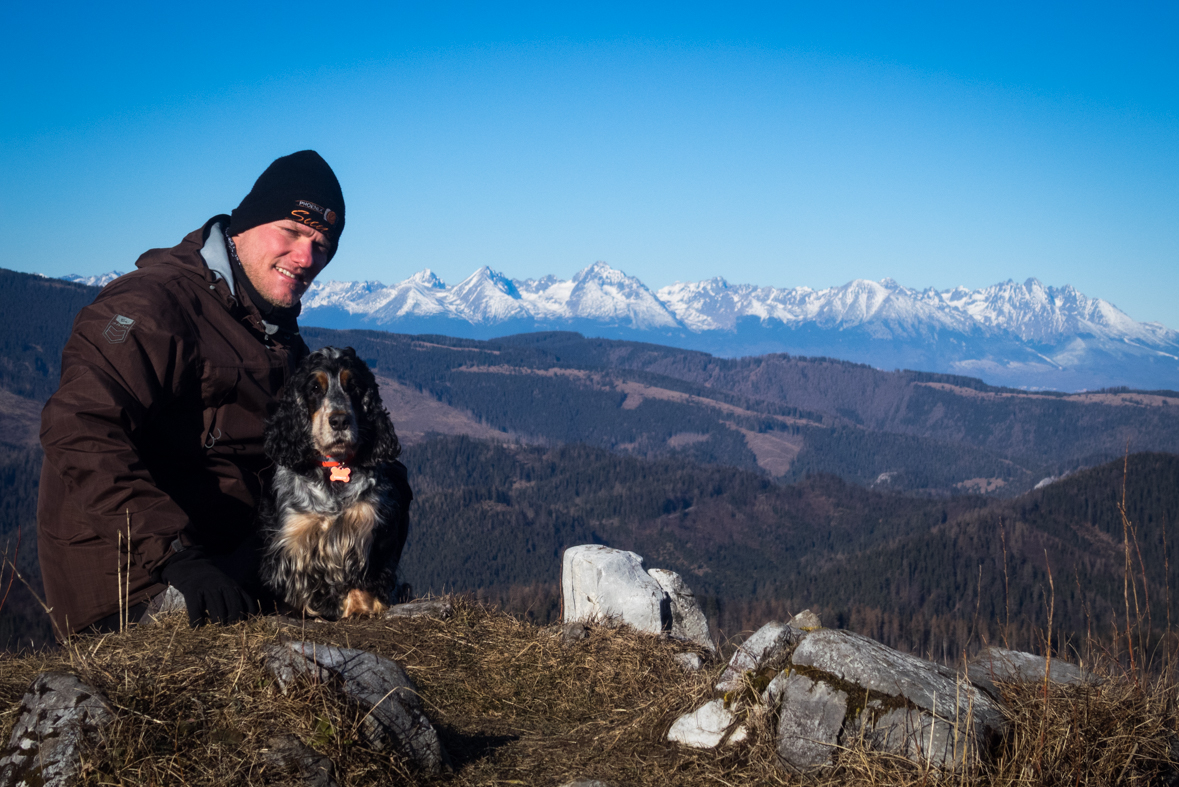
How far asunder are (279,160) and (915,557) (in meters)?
129

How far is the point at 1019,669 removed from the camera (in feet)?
18.1

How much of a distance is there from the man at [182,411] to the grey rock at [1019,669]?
474 cm

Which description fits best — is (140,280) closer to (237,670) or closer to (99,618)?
(99,618)

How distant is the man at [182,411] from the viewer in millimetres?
4980

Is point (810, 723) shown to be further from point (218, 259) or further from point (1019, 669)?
point (218, 259)

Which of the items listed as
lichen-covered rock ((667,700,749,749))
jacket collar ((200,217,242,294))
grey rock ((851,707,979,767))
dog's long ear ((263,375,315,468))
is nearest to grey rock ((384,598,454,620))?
dog's long ear ((263,375,315,468))

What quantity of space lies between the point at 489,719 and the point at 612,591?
3.46 m

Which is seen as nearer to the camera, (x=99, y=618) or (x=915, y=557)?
(x=99, y=618)

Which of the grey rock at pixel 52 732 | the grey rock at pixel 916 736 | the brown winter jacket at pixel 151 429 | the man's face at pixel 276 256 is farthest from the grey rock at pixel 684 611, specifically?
the grey rock at pixel 52 732

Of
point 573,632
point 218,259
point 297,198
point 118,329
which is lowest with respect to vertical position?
point 573,632

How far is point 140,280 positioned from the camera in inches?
219

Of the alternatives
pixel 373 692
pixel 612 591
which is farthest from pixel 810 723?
pixel 612 591

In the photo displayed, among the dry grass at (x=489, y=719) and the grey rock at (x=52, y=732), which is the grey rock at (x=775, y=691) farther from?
the grey rock at (x=52, y=732)

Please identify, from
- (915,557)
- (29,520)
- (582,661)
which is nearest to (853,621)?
(915,557)
